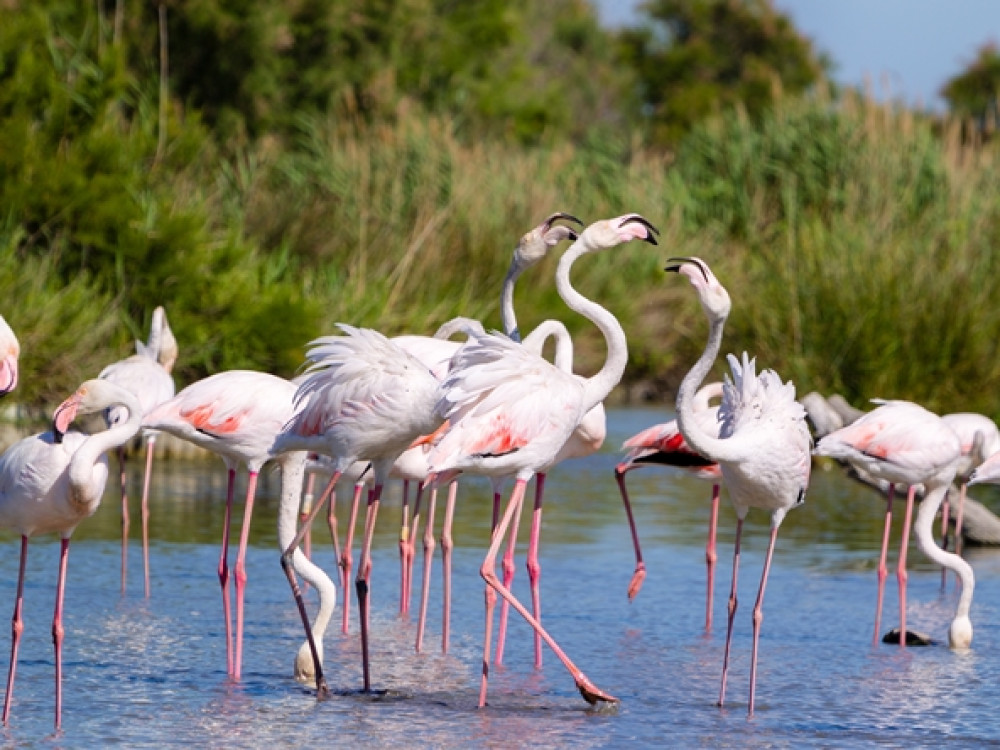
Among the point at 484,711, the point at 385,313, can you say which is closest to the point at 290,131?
the point at 385,313

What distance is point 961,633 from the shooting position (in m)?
6.56

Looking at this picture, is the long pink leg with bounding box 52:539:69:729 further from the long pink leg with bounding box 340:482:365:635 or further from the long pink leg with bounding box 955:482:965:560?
the long pink leg with bounding box 955:482:965:560

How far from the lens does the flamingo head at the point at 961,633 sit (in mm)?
6559

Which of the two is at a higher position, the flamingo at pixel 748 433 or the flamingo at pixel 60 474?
the flamingo at pixel 748 433

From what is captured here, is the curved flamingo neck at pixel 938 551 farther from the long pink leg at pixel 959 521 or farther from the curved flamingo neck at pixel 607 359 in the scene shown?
the curved flamingo neck at pixel 607 359

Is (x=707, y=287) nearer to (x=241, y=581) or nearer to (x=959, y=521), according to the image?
(x=241, y=581)

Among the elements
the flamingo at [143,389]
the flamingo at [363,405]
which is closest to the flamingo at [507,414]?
the flamingo at [363,405]

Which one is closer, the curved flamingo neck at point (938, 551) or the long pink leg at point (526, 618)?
the long pink leg at point (526, 618)

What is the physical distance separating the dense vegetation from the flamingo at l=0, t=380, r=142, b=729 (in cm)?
582

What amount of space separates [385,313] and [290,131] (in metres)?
9.92

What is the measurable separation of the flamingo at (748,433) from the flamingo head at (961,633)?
110 centimetres

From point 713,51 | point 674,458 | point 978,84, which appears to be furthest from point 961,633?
point 978,84

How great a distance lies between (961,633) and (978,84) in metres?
36.3

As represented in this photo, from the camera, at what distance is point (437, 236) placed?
16156mm
